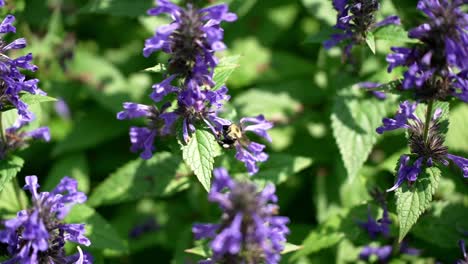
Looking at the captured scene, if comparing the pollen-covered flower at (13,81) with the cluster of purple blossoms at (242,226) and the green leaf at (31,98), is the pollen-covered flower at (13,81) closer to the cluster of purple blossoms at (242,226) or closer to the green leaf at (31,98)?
the green leaf at (31,98)

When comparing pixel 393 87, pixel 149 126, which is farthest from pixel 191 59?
pixel 393 87

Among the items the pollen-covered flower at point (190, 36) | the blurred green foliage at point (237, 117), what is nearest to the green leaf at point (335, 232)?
the blurred green foliage at point (237, 117)

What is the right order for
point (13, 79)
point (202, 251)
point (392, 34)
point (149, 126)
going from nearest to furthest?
1. point (13, 79)
2. point (202, 251)
3. point (149, 126)
4. point (392, 34)

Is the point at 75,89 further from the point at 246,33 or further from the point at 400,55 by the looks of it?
the point at 400,55

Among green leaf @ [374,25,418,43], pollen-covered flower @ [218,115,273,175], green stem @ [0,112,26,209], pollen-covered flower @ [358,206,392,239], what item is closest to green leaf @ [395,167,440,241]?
pollen-covered flower @ [358,206,392,239]

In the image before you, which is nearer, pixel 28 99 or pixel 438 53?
pixel 438 53

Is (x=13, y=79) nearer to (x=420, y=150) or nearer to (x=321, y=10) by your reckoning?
(x=420, y=150)

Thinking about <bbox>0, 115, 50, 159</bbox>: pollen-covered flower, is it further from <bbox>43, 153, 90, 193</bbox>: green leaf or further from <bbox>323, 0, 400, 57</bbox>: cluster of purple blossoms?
<bbox>323, 0, 400, 57</bbox>: cluster of purple blossoms

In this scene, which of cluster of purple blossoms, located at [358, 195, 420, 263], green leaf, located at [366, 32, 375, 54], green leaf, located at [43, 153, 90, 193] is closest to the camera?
green leaf, located at [366, 32, 375, 54]
